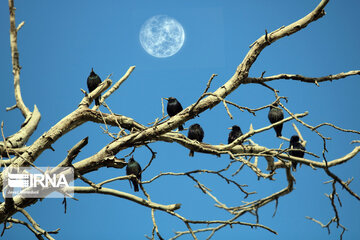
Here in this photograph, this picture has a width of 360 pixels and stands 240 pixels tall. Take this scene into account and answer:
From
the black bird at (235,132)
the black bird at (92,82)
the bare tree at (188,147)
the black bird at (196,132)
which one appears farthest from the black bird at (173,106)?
the bare tree at (188,147)

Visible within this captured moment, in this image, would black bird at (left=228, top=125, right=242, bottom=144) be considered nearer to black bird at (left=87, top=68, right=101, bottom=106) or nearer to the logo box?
black bird at (left=87, top=68, right=101, bottom=106)

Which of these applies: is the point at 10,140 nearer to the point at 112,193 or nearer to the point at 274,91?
the point at 112,193

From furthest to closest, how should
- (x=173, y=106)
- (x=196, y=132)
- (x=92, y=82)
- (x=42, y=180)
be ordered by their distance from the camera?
(x=92, y=82), (x=173, y=106), (x=196, y=132), (x=42, y=180)

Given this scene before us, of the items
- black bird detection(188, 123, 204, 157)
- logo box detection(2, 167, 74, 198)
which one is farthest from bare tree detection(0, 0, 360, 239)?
black bird detection(188, 123, 204, 157)

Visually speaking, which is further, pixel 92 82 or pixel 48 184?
pixel 92 82

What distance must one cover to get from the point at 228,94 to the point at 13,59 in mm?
3259

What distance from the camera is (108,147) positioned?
151 inches

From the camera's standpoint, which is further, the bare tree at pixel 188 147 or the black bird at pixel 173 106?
the black bird at pixel 173 106

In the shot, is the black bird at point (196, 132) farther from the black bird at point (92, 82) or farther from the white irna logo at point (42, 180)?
the white irna logo at point (42, 180)

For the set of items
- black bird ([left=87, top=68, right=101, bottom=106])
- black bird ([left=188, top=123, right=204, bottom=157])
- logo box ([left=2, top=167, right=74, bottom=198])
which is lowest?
logo box ([left=2, top=167, right=74, bottom=198])

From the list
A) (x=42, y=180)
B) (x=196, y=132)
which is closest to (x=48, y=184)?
(x=42, y=180)

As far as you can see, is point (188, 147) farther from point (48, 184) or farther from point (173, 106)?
point (173, 106)

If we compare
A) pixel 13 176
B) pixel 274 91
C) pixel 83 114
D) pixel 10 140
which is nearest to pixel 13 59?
pixel 10 140

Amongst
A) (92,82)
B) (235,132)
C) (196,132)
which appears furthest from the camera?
(92,82)
